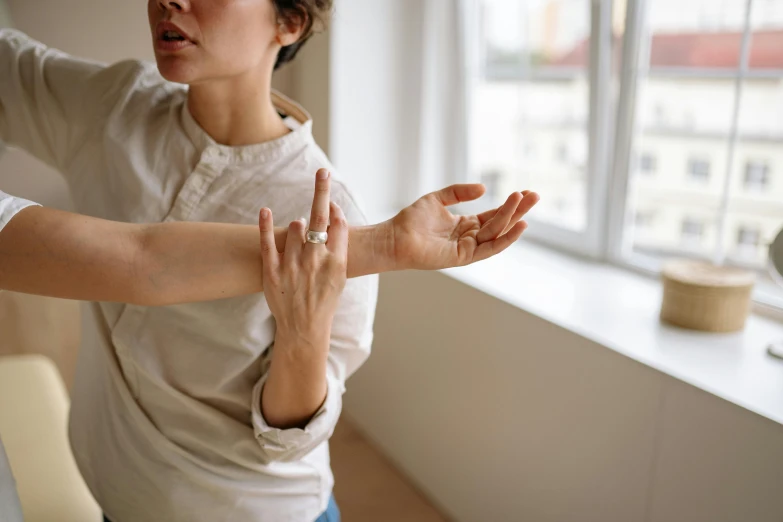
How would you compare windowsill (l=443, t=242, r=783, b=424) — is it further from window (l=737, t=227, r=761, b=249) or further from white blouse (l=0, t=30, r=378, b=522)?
white blouse (l=0, t=30, r=378, b=522)

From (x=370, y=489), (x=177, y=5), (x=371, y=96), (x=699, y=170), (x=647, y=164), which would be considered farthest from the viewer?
(x=371, y=96)

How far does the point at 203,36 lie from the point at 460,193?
1.40 feet

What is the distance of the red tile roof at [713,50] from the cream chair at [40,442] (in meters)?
1.74


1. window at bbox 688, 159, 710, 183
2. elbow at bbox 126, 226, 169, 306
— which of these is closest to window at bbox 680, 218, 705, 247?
window at bbox 688, 159, 710, 183

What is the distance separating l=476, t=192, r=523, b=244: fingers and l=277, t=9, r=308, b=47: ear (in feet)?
1.53

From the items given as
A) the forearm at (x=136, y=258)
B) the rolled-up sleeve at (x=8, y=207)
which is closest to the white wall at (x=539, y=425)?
the forearm at (x=136, y=258)

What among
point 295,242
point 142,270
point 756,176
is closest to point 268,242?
point 295,242

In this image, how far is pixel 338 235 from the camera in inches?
30.7

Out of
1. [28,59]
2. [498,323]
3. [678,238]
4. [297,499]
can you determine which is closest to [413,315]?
[498,323]

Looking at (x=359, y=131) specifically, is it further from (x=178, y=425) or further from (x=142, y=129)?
(x=178, y=425)

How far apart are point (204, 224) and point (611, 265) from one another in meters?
1.54

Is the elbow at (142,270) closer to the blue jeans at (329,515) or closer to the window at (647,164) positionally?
the blue jeans at (329,515)

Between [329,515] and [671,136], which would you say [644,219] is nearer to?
[671,136]

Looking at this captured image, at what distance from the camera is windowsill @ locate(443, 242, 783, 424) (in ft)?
4.36
